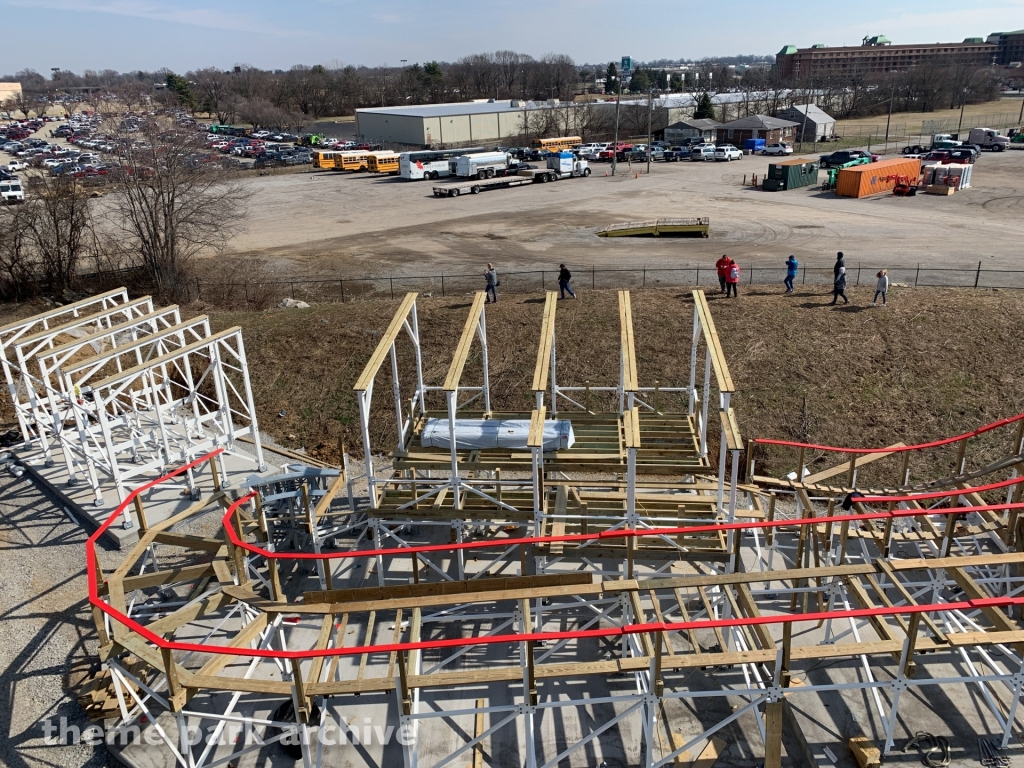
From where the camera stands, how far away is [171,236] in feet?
98.1

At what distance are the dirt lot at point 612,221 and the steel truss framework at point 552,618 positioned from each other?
2019cm

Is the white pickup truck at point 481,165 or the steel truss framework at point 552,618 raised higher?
the white pickup truck at point 481,165

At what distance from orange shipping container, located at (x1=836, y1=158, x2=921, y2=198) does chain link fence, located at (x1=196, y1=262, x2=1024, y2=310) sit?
17585 millimetres

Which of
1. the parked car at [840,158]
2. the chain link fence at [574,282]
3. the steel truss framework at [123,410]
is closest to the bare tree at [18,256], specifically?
the chain link fence at [574,282]

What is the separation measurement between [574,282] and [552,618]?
18.9 meters

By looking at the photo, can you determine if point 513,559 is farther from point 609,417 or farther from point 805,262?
point 805,262

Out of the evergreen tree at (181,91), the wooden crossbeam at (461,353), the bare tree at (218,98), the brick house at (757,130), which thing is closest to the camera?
the wooden crossbeam at (461,353)

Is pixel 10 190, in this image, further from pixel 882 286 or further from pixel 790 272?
pixel 882 286

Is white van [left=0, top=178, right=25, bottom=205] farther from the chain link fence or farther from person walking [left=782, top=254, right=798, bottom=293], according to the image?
person walking [left=782, top=254, right=798, bottom=293]

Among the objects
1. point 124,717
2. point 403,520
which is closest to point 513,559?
point 403,520

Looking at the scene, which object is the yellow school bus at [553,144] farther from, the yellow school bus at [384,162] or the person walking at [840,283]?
the person walking at [840,283]

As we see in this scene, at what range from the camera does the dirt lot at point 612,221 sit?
32625 millimetres

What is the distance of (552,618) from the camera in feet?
39.3

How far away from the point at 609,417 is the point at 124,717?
9.88 m
